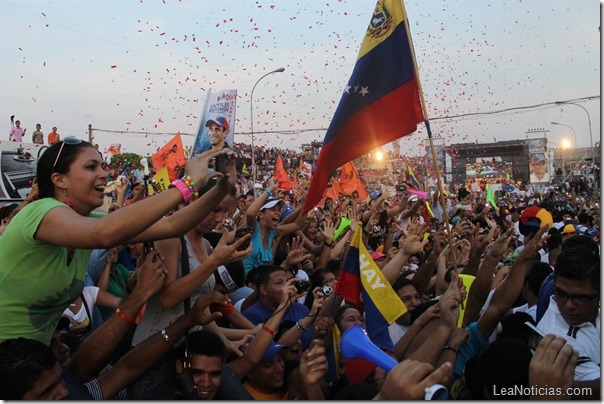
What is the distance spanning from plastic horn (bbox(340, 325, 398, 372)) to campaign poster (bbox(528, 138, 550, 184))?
51.2 metres

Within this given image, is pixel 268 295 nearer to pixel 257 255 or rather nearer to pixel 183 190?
pixel 257 255

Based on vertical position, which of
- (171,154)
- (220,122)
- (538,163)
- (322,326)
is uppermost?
(220,122)

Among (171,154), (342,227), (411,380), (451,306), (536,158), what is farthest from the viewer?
(536,158)

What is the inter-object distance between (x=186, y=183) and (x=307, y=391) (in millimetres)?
1214

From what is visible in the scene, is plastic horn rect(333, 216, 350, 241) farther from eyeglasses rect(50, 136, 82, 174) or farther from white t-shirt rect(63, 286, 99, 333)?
eyeglasses rect(50, 136, 82, 174)

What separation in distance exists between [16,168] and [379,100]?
13537 mm

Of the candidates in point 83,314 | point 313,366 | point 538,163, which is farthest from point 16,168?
point 538,163

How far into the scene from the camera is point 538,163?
172 feet

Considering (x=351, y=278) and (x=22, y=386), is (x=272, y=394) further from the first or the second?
(x=22, y=386)

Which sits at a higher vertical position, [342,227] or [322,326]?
[322,326]

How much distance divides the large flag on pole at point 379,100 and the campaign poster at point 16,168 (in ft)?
41.5

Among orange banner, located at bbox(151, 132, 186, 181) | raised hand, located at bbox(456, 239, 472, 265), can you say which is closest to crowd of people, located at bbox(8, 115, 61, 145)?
orange banner, located at bbox(151, 132, 186, 181)

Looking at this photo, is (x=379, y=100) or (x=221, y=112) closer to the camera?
(x=379, y=100)

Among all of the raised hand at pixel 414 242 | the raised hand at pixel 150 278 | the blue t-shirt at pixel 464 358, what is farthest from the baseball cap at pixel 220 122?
the raised hand at pixel 150 278
